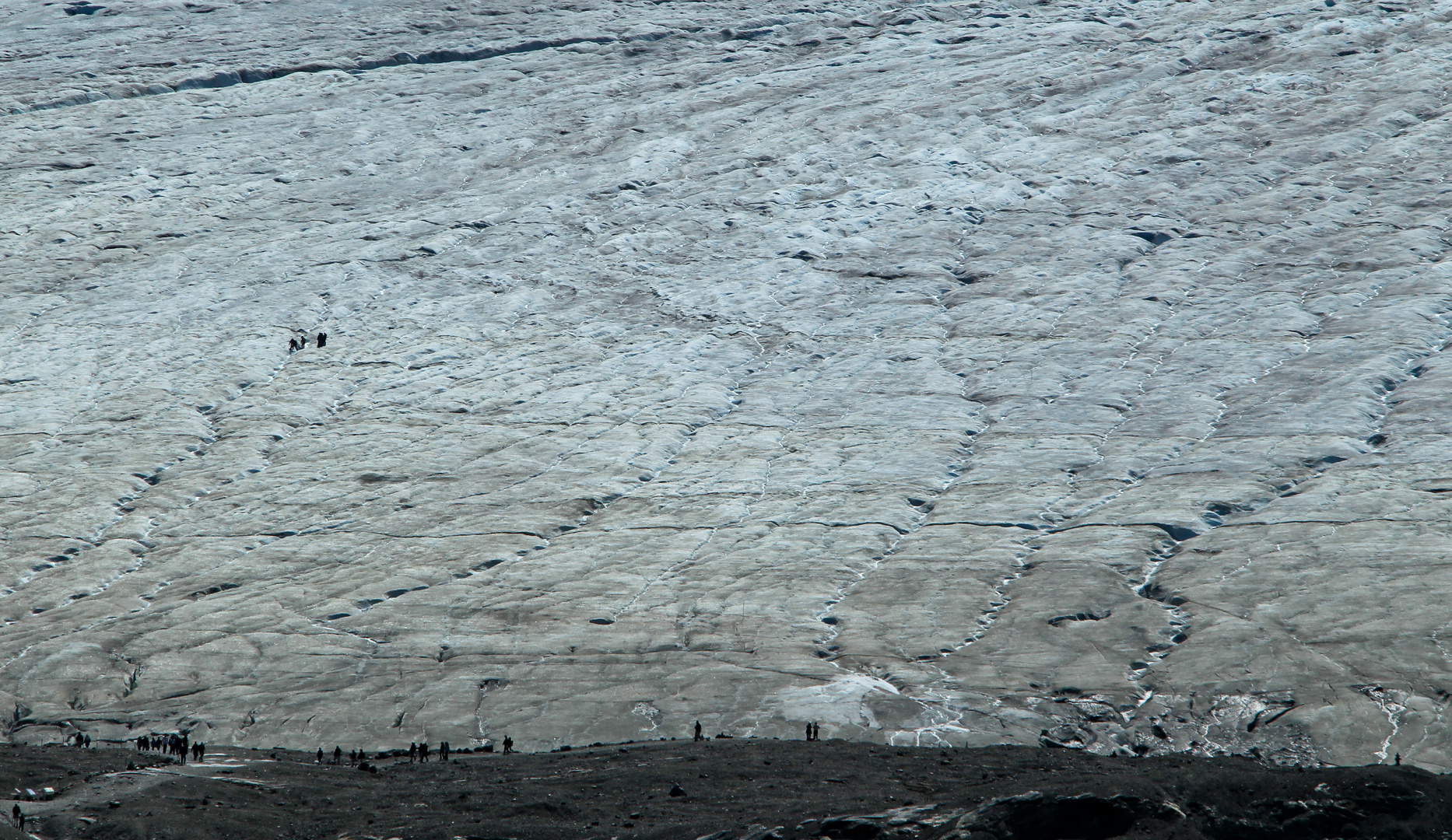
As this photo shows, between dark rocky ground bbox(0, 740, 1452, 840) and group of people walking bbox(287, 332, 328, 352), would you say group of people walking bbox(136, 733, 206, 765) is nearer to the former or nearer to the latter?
dark rocky ground bbox(0, 740, 1452, 840)

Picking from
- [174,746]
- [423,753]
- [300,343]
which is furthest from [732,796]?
[300,343]

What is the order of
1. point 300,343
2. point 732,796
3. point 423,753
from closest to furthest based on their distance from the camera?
point 732,796 < point 423,753 < point 300,343

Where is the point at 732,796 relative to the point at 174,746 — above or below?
above

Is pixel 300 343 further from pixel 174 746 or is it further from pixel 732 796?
pixel 732 796

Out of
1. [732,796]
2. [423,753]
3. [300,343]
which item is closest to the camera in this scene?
[732,796]

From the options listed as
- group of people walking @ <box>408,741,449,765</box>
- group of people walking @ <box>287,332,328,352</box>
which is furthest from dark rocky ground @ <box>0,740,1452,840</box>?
group of people walking @ <box>287,332,328,352</box>

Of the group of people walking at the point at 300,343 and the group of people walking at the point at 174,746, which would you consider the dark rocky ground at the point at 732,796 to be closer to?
the group of people walking at the point at 174,746

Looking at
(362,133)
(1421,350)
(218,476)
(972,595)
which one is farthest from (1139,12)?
(218,476)
